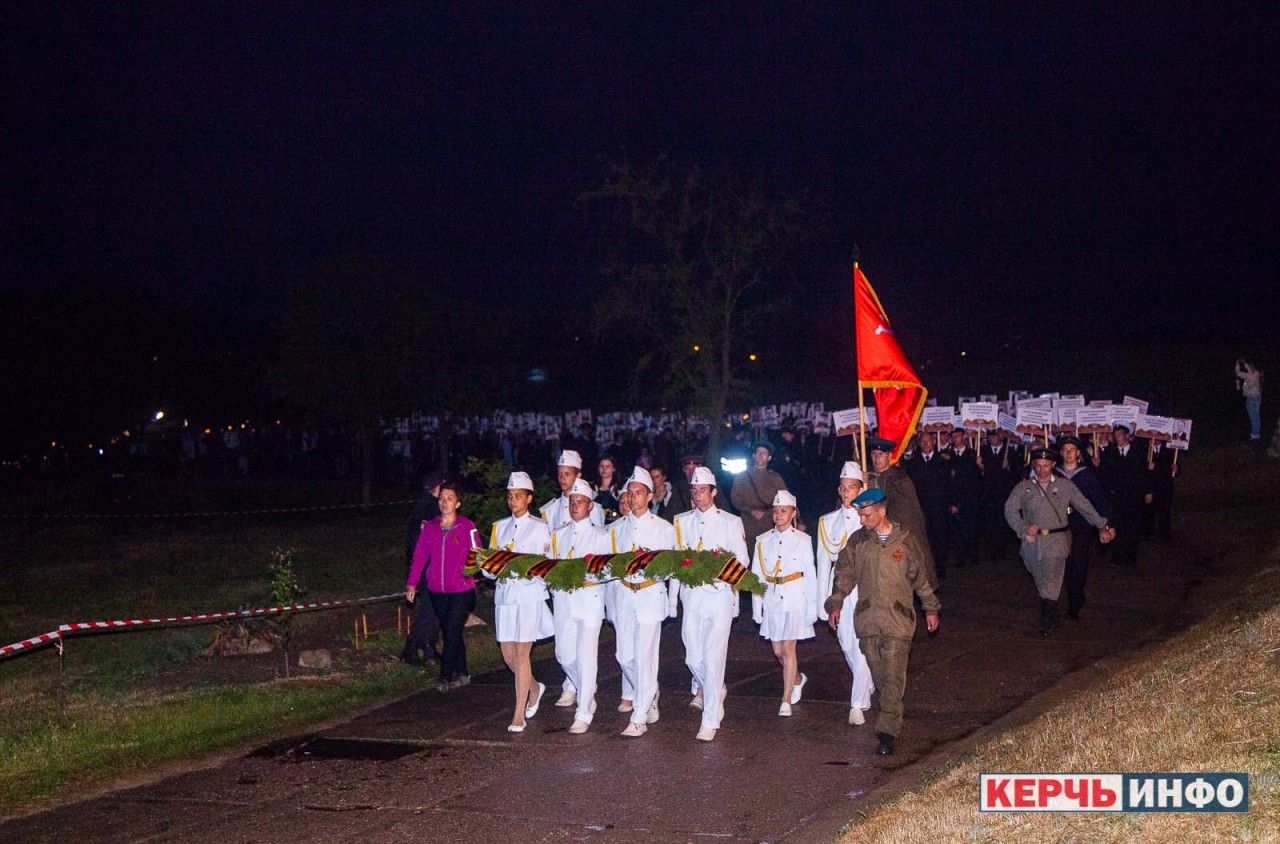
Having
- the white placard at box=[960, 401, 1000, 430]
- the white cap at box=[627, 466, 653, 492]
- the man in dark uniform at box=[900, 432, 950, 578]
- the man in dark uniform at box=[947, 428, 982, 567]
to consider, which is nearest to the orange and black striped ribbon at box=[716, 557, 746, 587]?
the white cap at box=[627, 466, 653, 492]

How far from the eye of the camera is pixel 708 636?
9.73m

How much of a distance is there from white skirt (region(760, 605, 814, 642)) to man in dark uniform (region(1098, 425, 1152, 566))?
31.1 feet

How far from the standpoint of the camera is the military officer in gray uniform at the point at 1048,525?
13547mm

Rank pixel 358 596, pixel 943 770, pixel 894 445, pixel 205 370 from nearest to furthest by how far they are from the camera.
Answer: pixel 943 770
pixel 894 445
pixel 358 596
pixel 205 370

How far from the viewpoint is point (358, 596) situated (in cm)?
1753

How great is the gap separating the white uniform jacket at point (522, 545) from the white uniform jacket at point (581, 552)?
10cm

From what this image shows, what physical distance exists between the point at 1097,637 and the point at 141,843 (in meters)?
9.41

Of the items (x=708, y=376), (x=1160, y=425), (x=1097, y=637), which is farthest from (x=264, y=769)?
(x=708, y=376)

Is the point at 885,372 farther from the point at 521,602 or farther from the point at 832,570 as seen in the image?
the point at 521,602

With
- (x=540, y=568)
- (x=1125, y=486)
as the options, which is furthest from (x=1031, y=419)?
(x=540, y=568)

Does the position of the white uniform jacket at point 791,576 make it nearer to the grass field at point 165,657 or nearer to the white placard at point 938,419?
the grass field at point 165,657

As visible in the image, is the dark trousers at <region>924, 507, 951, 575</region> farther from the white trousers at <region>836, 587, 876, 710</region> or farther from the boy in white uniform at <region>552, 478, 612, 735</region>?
the boy in white uniform at <region>552, 478, 612, 735</region>

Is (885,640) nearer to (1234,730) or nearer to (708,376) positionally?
(1234,730)
